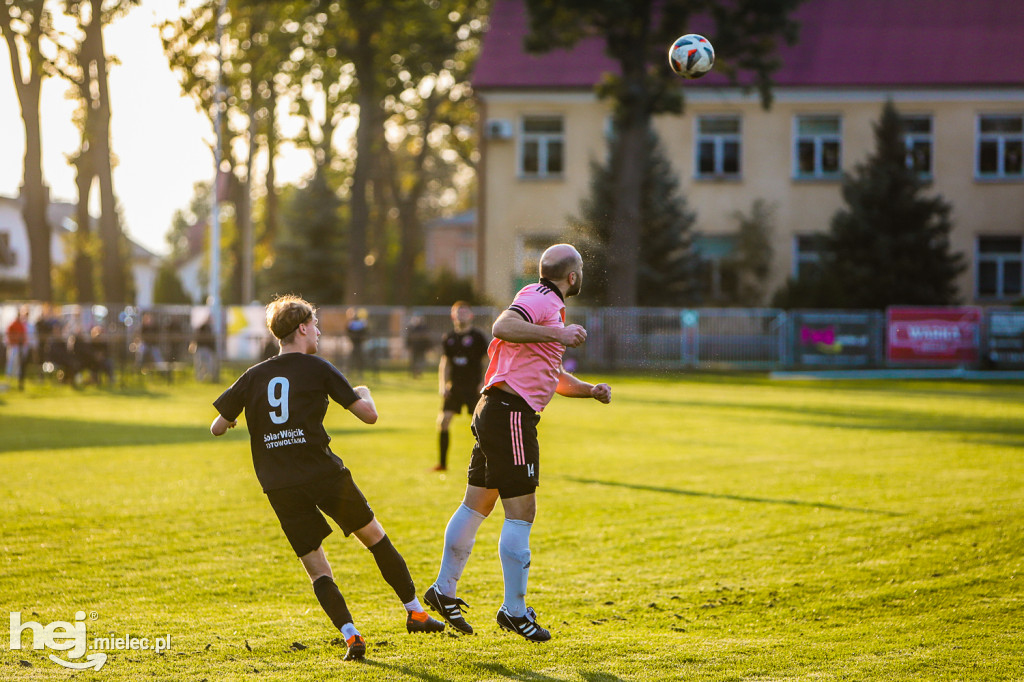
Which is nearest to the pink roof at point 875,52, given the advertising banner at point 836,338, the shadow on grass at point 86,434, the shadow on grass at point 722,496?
the advertising banner at point 836,338

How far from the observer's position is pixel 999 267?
39844 mm

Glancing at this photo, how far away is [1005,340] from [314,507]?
98.3 feet

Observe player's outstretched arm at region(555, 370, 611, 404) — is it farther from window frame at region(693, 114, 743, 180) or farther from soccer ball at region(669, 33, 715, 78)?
window frame at region(693, 114, 743, 180)

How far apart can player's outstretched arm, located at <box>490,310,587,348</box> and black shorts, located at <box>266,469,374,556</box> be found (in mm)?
1086

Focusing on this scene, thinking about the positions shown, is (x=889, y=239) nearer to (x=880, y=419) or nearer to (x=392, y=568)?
(x=880, y=419)

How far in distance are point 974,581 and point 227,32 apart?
104 ft

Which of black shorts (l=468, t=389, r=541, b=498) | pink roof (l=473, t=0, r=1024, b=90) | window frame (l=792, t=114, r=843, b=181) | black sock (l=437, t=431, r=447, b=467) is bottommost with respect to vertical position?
black sock (l=437, t=431, r=447, b=467)

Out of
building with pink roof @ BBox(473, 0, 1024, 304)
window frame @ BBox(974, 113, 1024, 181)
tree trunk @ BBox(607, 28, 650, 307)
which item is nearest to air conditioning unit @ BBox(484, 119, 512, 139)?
building with pink roof @ BBox(473, 0, 1024, 304)

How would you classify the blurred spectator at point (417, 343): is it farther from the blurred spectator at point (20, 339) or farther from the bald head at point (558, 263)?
the bald head at point (558, 263)

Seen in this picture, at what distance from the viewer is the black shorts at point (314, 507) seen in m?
5.55

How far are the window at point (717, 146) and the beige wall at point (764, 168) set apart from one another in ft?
1.05

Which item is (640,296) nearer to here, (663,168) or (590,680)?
(663,168)

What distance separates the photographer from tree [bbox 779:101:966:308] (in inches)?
1384

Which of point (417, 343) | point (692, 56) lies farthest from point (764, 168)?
point (692, 56)
